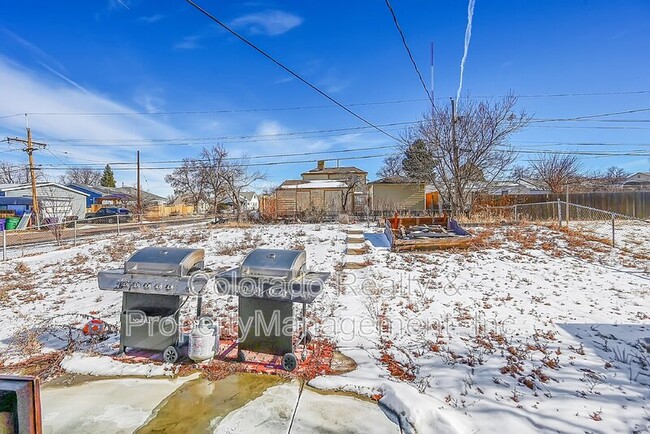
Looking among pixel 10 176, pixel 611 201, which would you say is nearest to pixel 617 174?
pixel 611 201

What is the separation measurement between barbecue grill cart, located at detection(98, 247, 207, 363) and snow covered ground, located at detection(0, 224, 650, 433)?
628 mm

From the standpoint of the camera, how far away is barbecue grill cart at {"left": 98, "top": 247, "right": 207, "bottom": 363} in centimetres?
297

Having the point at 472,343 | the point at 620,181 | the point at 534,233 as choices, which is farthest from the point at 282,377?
the point at 620,181

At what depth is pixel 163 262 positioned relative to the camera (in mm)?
3023

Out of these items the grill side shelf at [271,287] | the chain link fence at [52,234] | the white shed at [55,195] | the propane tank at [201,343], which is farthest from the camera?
the white shed at [55,195]

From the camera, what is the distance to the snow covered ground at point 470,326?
243 cm

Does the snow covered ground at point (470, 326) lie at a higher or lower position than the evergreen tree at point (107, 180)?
lower

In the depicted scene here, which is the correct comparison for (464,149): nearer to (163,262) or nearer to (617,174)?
(163,262)

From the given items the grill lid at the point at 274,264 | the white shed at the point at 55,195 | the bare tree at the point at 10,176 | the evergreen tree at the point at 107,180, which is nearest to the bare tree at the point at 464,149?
the grill lid at the point at 274,264

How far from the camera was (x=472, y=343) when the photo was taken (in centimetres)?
343

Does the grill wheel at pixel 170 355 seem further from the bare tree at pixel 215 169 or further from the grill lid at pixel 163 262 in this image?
the bare tree at pixel 215 169

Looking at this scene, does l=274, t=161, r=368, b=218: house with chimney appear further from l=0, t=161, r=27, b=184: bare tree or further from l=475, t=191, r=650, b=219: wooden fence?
l=0, t=161, r=27, b=184: bare tree

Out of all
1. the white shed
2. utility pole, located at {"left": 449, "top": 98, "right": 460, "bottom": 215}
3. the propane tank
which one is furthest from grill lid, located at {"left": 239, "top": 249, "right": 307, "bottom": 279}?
the white shed

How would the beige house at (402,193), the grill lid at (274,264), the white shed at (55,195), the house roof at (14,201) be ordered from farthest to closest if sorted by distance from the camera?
the white shed at (55,195) → the house roof at (14,201) → the beige house at (402,193) → the grill lid at (274,264)
